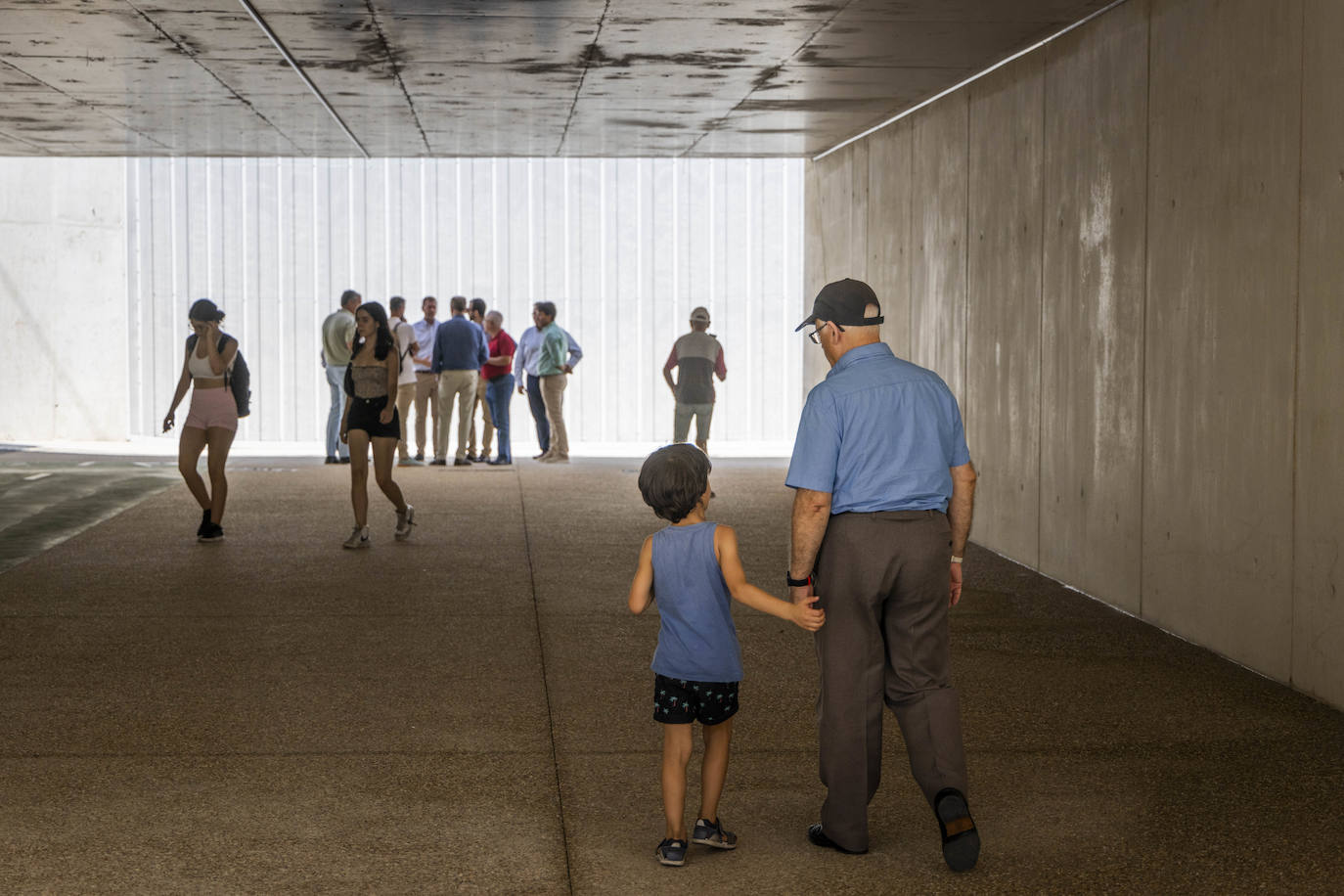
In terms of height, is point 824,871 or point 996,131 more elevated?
point 996,131

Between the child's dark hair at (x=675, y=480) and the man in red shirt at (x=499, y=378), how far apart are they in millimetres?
14065

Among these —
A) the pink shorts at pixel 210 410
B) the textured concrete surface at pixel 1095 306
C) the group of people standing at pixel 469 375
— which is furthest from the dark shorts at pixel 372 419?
the group of people standing at pixel 469 375

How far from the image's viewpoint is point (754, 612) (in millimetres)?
8562

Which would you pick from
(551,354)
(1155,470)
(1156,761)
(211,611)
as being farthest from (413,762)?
(551,354)

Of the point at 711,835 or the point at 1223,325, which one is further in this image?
the point at 1223,325

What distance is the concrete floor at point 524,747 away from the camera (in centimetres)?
423

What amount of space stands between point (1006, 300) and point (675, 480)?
691cm

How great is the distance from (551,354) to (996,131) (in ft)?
27.7

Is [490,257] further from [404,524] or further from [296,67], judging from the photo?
[404,524]

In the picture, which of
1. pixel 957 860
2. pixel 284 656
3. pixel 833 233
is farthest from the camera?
pixel 833 233

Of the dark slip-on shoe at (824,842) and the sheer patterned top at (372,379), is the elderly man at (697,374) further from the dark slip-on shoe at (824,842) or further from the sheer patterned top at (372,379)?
the dark slip-on shoe at (824,842)

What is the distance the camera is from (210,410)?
10.8m

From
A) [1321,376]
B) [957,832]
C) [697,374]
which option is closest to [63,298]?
[697,374]

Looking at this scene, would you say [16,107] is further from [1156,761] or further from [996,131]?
[1156,761]
